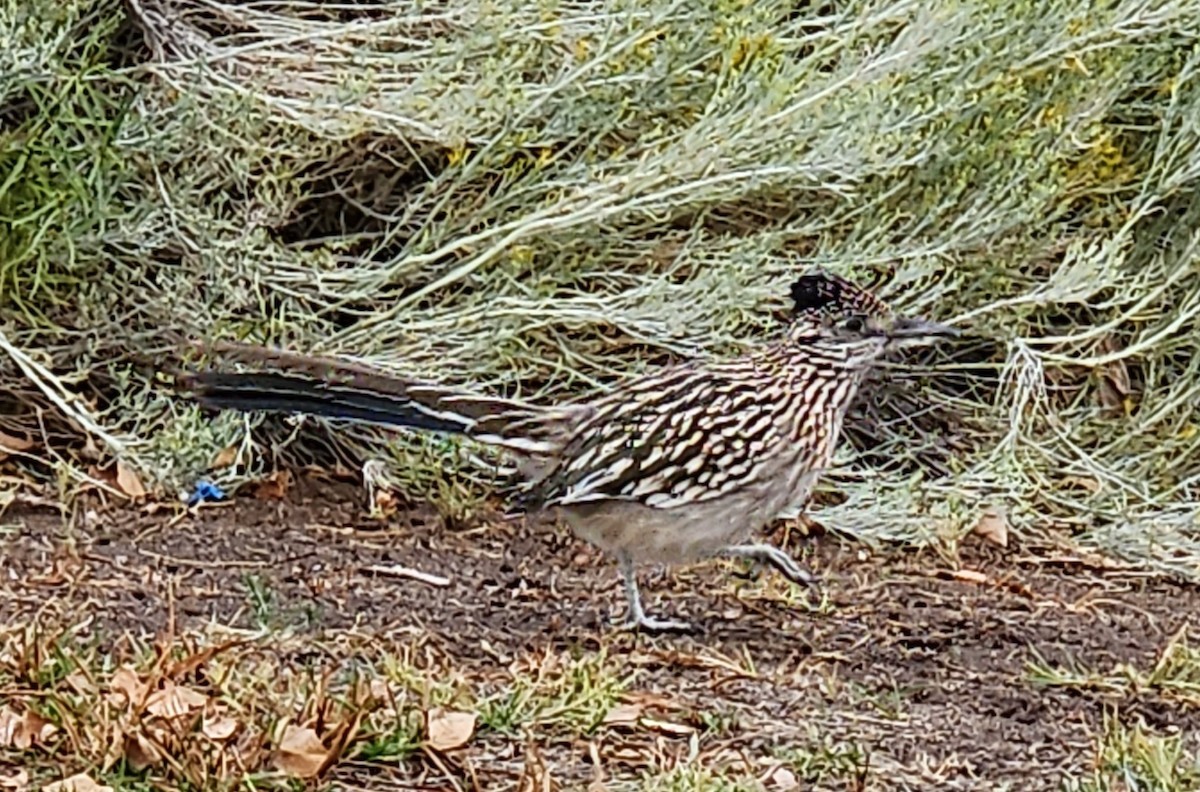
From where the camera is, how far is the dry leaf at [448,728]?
385 centimetres

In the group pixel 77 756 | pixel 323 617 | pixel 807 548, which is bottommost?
pixel 807 548

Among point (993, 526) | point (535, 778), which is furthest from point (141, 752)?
point (993, 526)

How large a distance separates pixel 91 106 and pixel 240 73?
462 millimetres

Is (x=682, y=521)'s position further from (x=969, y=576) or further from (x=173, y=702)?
(x=173, y=702)

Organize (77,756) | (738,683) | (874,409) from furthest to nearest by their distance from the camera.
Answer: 1. (874,409)
2. (738,683)
3. (77,756)

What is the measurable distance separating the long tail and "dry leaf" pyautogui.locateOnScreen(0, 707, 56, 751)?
1.24 meters

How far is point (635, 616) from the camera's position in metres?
4.93


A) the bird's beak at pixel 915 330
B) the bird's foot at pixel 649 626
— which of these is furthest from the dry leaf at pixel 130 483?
the bird's beak at pixel 915 330

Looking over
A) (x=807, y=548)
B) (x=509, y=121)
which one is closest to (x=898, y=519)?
(x=807, y=548)

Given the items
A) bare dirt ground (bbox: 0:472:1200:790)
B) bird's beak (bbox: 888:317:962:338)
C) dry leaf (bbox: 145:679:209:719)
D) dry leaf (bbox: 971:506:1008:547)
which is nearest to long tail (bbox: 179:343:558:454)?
bare dirt ground (bbox: 0:472:1200:790)

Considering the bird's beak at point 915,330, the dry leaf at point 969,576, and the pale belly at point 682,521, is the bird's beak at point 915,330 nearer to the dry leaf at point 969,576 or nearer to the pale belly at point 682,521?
the pale belly at point 682,521

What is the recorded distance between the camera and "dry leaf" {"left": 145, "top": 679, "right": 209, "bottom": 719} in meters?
3.72

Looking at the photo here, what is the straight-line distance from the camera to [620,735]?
409 cm

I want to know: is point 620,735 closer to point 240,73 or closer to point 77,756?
point 77,756
